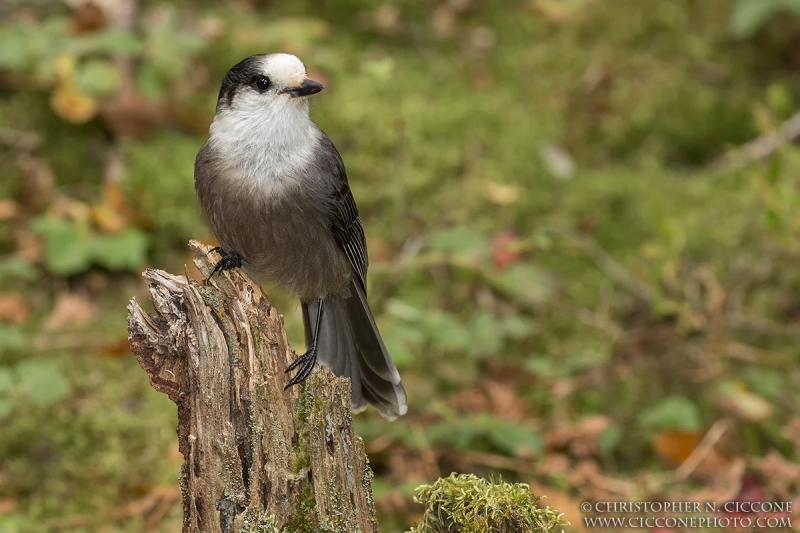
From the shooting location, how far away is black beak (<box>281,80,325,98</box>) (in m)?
3.44

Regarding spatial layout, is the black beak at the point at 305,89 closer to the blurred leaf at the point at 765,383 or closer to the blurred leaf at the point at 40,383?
the blurred leaf at the point at 40,383

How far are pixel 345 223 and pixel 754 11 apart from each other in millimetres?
4111

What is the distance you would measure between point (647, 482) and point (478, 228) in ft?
6.03

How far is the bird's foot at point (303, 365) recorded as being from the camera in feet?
9.61

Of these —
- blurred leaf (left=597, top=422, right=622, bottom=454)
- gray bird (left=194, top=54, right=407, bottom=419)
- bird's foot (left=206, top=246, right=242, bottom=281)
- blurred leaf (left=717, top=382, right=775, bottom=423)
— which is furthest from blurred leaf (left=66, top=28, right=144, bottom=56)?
blurred leaf (left=717, top=382, right=775, bottom=423)

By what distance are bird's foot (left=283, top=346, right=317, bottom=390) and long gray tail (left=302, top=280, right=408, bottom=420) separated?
248mm

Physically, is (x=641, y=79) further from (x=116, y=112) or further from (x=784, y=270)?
(x=116, y=112)

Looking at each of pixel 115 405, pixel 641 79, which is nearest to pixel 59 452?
pixel 115 405

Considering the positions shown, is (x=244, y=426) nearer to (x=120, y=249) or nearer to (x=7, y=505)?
(x=7, y=505)

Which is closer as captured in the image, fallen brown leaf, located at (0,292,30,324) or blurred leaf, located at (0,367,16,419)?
blurred leaf, located at (0,367,16,419)

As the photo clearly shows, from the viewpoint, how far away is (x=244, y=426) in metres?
2.64

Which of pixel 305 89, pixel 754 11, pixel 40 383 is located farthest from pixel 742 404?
pixel 40 383

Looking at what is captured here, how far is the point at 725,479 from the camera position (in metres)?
4.53

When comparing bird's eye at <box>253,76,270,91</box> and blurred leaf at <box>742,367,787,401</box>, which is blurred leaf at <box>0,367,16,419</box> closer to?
bird's eye at <box>253,76,270,91</box>
